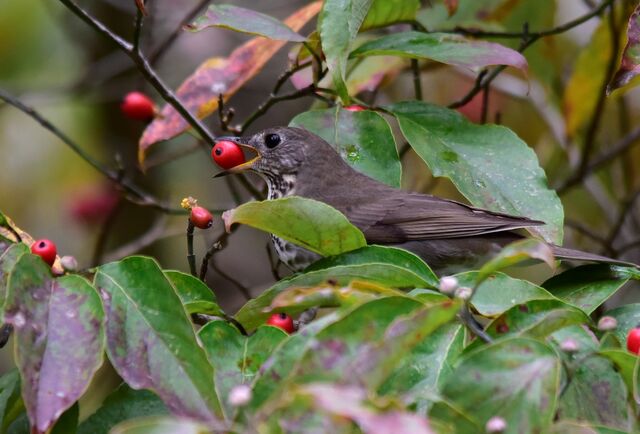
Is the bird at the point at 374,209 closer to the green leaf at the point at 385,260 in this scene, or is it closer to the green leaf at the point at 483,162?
the green leaf at the point at 483,162

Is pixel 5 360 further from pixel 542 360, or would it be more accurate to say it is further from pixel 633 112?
pixel 542 360

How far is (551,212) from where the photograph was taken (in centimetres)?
341

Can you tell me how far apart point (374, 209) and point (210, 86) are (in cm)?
86

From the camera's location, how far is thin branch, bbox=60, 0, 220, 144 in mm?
3721

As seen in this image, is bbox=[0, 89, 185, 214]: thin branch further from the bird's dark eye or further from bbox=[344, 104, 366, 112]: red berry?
bbox=[344, 104, 366, 112]: red berry

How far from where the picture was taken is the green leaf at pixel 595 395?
226 cm

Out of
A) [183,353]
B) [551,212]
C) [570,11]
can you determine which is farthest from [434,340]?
[570,11]

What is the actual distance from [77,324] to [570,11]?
6.19 metres

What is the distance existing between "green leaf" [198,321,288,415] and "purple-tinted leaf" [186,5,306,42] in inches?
50.1

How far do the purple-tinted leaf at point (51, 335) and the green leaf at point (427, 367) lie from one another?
667 mm

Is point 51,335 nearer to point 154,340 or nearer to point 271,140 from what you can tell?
point 154,340

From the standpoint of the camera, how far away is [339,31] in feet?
10.8

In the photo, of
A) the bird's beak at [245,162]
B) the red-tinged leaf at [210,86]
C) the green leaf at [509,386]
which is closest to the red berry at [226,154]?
the bird's beak at [245,162]

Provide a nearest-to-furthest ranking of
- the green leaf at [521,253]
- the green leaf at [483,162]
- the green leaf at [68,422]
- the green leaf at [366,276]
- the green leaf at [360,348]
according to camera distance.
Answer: the green leaf at [360,348], the green leaf at [521,253], the green leaf at [366,276], the green leaf at [68,422], the green leaf at [483,162]
